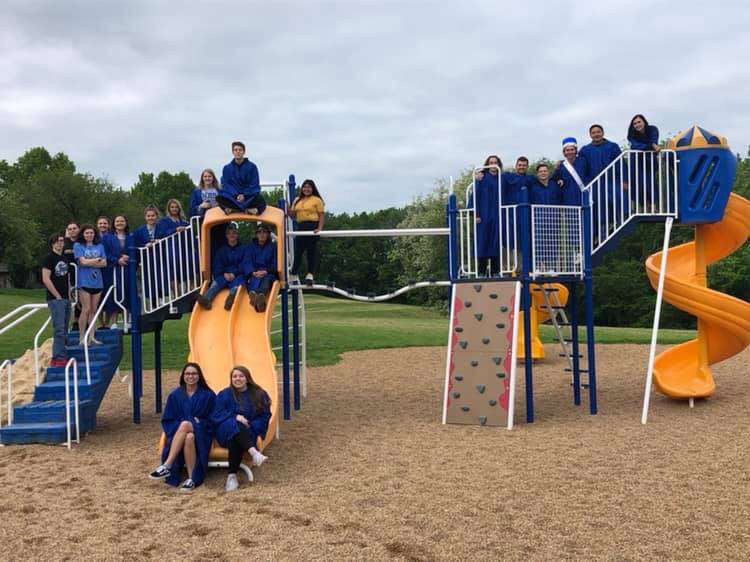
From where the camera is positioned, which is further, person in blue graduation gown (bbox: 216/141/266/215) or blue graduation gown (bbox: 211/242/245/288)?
blue graduation gown (bbox: 211/242/245/288)

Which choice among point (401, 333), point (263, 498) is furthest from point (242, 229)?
point (263, 498)

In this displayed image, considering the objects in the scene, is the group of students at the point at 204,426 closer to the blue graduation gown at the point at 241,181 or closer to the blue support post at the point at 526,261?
the blue graduation gown at the point at 241,181

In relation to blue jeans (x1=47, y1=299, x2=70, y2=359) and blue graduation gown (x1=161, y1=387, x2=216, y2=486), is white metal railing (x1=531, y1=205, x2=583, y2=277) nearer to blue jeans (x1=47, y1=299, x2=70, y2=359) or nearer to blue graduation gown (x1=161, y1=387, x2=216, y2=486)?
blue graduation gown (x1=161, y1=387, x2=216, y2=486)

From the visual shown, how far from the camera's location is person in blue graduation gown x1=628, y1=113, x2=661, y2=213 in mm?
10680

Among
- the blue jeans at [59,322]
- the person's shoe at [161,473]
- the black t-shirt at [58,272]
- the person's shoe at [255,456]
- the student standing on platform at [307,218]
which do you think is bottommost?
the person's shoe at [161,473]

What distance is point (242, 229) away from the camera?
59.2 m

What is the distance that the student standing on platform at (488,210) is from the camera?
10656mm

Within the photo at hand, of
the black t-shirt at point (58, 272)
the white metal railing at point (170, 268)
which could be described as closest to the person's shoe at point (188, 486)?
the white metal railing at point (170, 268)

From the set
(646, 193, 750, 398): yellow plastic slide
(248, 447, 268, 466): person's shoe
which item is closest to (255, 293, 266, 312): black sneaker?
(248, 447, 268, 466): person's shoe

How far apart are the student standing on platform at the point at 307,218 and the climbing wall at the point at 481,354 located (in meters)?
2.50

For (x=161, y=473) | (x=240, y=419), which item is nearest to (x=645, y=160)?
(x=240, y=419)

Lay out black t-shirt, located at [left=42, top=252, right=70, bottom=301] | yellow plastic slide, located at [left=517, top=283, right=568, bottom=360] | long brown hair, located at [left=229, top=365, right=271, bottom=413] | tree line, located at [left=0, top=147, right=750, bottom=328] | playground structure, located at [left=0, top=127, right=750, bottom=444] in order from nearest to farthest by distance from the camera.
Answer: long brown hair, located at [left=229, top=365, right=271, bottom=413], playground structure, located at [left=0, top=127, right=750, bottom=444], black t-shirt, located at [left=42, top=252, right=70, bottom=301], yellow plastic slide, located at [left=517, top=283, right=568, bottom=360], tree line, located at [left=0, top=147, right=750, bottom=328]

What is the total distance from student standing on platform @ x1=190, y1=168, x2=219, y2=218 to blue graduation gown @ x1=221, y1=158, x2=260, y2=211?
78 centimetres

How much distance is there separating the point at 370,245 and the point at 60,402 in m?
56.9
